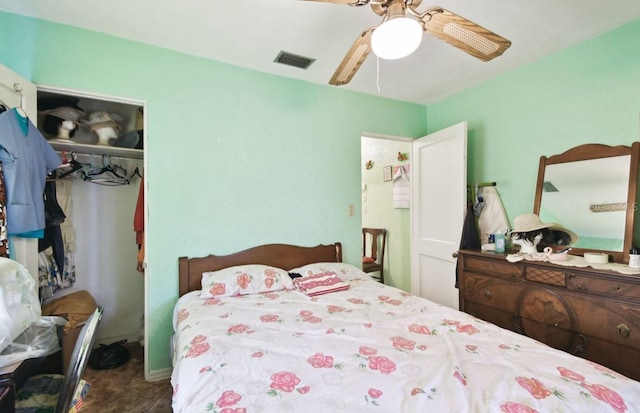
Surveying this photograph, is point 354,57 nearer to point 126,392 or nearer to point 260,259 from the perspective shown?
point 260,259

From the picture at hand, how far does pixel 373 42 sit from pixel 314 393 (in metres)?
1.41

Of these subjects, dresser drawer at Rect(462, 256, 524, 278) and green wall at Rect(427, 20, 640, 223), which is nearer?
green wall at Rect(427, 20, 640, 223)

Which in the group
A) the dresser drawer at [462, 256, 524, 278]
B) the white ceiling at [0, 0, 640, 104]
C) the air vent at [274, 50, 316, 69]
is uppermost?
the white ceiling at [0, 0, 640, 104]

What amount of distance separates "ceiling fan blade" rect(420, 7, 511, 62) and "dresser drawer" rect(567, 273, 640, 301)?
1457 mm

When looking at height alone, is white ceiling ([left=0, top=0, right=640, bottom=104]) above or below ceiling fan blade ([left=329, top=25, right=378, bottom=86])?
above

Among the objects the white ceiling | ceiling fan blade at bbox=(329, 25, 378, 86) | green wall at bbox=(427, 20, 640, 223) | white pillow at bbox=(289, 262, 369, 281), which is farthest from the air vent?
white pillow at bbox=(289, 262, 369, 281)

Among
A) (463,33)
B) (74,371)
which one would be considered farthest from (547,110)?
(74,371)

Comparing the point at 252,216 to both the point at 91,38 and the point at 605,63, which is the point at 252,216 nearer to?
the point at 91,38

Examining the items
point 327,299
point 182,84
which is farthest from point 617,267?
point 182,84

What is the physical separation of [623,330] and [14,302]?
295 centimetres

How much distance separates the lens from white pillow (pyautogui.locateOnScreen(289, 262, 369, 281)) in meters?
2.43

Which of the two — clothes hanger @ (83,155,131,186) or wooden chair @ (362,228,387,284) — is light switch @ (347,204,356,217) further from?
clothes hanger @ (83,155,131,186)

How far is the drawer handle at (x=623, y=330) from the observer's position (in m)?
1.58

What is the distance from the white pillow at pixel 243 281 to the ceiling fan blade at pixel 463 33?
73.8 inches
